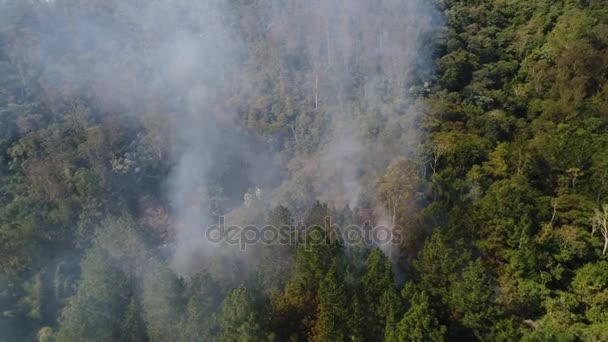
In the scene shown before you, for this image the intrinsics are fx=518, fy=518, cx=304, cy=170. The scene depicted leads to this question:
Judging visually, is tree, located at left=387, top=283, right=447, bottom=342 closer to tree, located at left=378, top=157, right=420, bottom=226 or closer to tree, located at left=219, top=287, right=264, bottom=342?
tree, located at left=219, top=287, right=264, bottom=342

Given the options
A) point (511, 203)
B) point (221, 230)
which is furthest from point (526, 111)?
point (221, 230)

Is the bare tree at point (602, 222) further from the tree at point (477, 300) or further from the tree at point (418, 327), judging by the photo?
the tree at point (418, 327)

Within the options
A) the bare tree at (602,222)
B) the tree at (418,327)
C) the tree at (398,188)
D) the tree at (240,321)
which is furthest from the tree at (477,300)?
the tree at (240,321)

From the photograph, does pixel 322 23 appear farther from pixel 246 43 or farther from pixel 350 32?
pixel 246 43

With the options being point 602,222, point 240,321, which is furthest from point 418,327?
point 602,222

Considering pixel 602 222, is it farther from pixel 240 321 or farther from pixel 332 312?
pixel 240 321

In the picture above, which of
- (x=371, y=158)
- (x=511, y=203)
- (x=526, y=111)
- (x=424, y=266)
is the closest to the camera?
(x=424, y=266)

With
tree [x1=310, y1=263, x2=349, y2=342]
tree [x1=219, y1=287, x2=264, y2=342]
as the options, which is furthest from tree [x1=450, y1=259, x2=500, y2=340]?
tree [x1=219, y1=287, x2=264, y2=342]
